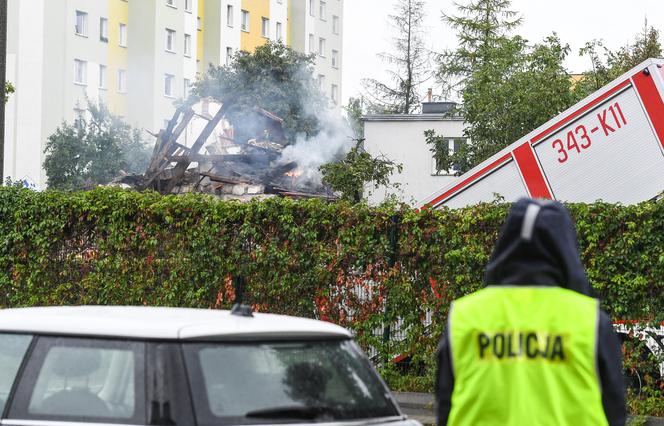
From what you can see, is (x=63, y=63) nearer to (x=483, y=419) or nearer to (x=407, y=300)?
(x=407, y=300)

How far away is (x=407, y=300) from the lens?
1335 centimetres

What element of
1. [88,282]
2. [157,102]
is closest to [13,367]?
[88,282]

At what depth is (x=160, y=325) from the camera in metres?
4.75

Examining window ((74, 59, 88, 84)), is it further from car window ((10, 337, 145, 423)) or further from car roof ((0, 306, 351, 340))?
car window ((10, 337, 145, 423))

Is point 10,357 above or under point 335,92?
under

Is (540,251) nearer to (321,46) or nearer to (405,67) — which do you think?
(405,67)

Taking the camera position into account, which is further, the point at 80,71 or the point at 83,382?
the point at 80,71

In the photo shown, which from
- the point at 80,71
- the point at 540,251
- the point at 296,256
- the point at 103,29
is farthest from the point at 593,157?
the point at 103,29

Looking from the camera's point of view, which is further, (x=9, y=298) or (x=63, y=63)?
(x=63, y=63)

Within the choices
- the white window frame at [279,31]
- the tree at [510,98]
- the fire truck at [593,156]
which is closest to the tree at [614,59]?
the tree at [510,98]

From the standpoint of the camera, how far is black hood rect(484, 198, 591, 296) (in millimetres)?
3736

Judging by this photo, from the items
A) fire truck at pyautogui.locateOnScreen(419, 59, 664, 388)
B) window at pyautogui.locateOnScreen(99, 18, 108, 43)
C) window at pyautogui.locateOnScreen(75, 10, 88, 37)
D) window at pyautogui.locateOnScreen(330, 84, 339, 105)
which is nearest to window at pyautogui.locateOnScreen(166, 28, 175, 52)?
window at pyautogui.locateOnScreen(99, 18, 108, 43)

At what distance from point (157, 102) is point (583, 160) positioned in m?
58.2

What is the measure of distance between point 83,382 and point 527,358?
2.02m
